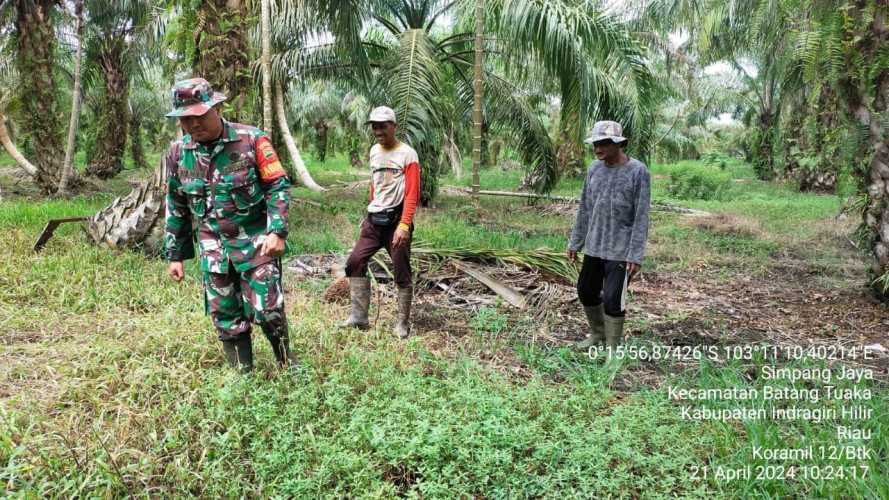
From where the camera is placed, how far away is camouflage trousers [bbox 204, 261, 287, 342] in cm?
315

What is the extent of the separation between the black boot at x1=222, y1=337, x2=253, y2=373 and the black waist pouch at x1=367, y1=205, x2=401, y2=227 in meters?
1.39

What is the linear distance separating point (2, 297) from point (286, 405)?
3.15m

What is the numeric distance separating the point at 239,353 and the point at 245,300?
1.17 feet

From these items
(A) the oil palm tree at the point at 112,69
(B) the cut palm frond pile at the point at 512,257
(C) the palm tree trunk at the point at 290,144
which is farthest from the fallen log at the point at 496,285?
(A) the oil palm tree at the point at 112,69

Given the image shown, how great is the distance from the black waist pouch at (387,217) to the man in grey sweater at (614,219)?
137cm

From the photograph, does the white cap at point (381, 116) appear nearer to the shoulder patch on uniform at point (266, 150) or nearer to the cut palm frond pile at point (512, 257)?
the shoulder patch on uniform at point (266, 150)

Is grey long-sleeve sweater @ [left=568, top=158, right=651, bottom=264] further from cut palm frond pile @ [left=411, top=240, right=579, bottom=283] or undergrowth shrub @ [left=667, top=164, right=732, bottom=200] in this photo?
undergrowth shrub @ [left=667, top=164, right=732, bottom=200]

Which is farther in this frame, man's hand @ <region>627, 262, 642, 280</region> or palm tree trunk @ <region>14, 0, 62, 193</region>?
palm tree trunk @ <region>14, 0, 62, 193</region>

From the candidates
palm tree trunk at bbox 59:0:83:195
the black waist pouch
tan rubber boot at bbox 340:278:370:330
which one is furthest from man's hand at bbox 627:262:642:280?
palm tree trunk at bbox 59:0:83:195

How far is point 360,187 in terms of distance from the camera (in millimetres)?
15164

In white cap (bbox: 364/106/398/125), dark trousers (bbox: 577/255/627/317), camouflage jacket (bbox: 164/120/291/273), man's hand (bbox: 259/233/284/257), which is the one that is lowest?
dark trousers (bbox: 577/255/627/317)

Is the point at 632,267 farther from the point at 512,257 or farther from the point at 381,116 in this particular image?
the point at 512,257

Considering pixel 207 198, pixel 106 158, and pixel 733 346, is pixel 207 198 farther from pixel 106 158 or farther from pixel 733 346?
pixel 106 158

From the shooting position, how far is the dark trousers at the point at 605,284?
13.0 ft
